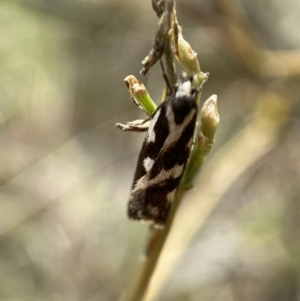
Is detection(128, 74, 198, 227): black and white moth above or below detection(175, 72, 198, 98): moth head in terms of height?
below

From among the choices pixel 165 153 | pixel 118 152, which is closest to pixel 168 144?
pixel 165 153

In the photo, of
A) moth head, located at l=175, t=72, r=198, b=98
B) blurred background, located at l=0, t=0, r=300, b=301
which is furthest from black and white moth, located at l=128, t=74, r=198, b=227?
blurred background, located at l=0, t=0, r=300, b=301

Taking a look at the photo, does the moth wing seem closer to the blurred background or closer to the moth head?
the moth head

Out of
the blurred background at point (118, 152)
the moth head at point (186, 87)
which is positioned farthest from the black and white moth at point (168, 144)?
the blurred background at point (118, 152)

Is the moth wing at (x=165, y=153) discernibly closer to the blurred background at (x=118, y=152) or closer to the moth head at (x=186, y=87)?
the moth head at (x=186, y=87)

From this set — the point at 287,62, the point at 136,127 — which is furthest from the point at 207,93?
the point at 136,127

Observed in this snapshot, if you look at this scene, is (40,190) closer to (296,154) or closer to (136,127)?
(296,154)
